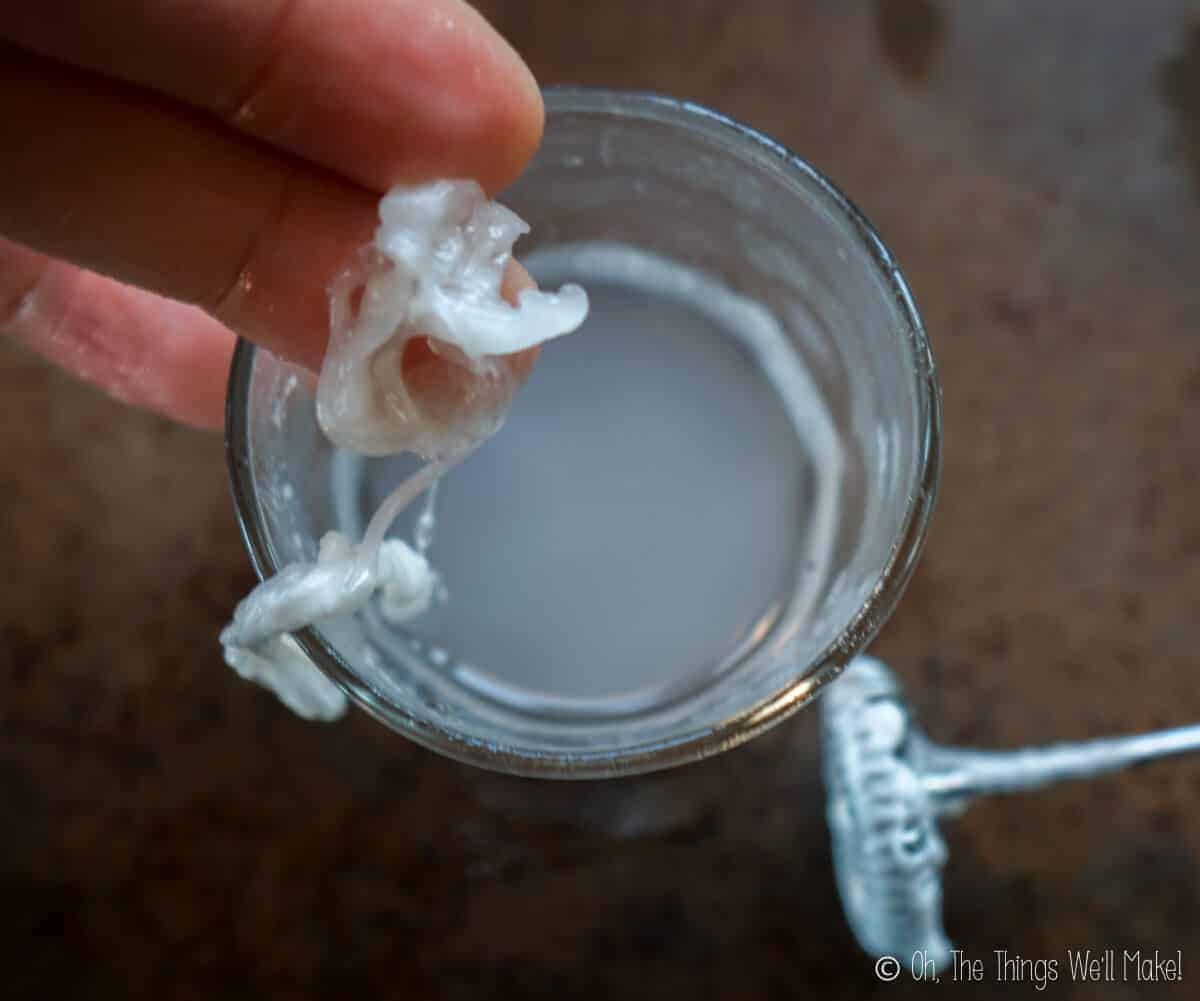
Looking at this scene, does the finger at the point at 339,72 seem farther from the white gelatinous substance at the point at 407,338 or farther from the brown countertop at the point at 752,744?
the brown countertop at the point at 752,744

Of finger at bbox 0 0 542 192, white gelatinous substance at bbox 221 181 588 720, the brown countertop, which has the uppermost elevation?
finger at bbox 0 0 542 192

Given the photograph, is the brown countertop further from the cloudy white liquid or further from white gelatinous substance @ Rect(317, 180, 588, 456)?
white gelatinous substance @ Rect(317, 180, 588, 456)

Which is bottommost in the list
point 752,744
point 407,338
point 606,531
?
point 752,744

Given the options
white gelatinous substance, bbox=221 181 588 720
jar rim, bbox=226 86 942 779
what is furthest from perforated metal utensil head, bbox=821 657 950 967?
white gelatinous substance, bbox=221 181 588 720

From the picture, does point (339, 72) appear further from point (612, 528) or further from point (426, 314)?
point (612, 528)

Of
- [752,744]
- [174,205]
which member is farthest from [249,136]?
[752,744]

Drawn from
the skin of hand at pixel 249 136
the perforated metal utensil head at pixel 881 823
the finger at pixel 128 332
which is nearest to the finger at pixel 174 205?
the skin of hand at pixel 249 136

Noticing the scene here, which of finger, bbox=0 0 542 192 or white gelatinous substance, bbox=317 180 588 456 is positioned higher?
finger, bbox=0 0 542 192

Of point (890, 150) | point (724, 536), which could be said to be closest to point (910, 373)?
point (724, 536)
